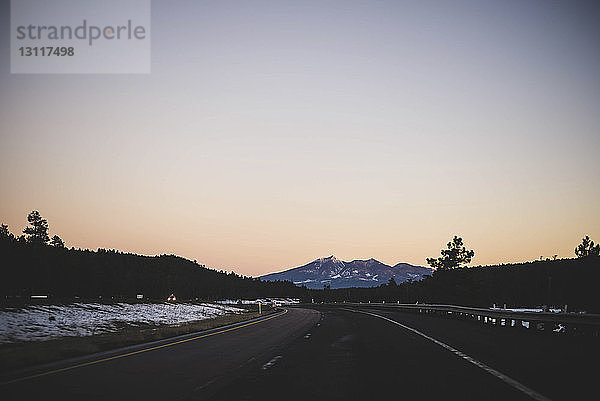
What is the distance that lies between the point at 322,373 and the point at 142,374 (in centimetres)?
391

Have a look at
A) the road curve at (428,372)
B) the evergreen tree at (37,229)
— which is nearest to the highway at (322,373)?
the road curve at (428,372)

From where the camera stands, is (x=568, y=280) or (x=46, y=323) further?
(x=568, y=280)

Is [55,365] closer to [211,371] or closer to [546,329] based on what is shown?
[211,371]

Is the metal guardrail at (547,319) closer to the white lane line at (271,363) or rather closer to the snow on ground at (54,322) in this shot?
the white lane line at (271,363)

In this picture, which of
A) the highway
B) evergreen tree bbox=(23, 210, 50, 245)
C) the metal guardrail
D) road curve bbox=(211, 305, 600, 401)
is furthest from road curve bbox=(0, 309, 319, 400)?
evergreen tree bbox=(23, 210, 50, 245)

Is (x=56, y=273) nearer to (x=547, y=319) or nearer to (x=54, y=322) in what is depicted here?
(x=54, y=322)

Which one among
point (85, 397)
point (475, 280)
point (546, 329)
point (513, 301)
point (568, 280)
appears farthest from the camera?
point (513, 301)

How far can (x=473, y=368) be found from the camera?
13.7 metres

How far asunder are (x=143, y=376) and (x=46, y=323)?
2068 centimetres

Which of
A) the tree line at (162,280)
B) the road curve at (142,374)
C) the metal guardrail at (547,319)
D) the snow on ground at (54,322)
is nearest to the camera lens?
the road curve at (142,374)

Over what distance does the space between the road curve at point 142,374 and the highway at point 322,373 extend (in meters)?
0.02

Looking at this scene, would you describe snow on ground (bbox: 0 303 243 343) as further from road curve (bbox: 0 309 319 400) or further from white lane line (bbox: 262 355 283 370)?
white lane line (bbox: 262 355 283 370)

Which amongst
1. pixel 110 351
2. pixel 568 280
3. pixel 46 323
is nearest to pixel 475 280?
pixel 568 280

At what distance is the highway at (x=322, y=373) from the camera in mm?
10188
